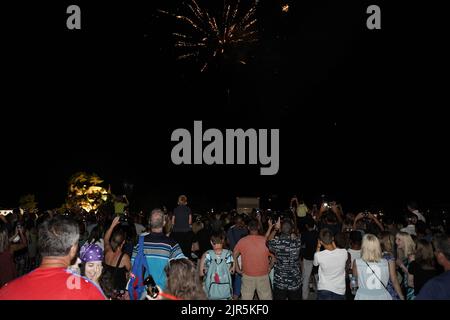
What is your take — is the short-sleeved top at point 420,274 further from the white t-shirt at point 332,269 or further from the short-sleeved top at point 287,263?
the short-sleeved top at point 287,263

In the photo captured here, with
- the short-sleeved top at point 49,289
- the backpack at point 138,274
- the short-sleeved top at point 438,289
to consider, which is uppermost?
the short-sleeved top at point 49,289

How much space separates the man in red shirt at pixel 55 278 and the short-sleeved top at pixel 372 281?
359 cm

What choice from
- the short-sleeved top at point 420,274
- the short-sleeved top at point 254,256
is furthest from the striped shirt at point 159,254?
the short-sleeved top at point 420,274

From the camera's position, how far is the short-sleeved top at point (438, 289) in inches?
151

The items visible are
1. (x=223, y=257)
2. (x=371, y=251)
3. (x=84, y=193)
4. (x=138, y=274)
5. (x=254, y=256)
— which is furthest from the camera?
(x=84, y=193)

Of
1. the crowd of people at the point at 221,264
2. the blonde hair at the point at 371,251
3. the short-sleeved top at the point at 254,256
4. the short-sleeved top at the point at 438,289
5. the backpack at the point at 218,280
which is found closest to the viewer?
the crowd of people at the point at 221,264

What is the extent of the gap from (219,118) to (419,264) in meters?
47.6

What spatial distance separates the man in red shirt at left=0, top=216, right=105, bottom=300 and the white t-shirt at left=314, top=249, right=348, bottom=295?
3.88 meters

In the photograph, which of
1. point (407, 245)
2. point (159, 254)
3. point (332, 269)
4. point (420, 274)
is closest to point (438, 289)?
point (420, 274)

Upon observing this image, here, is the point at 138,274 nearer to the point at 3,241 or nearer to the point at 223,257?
the point at 223,257

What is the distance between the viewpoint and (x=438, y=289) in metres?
3.85

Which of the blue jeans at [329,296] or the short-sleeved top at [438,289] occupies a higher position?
the short-sleeved top at [438,289]

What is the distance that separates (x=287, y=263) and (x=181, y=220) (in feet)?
13.1
